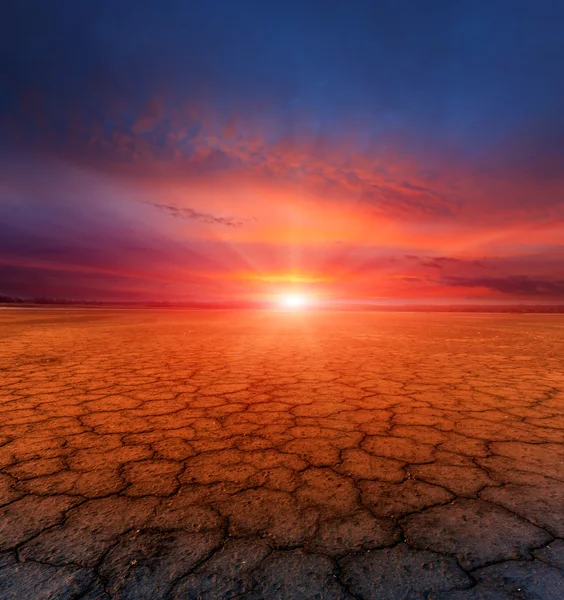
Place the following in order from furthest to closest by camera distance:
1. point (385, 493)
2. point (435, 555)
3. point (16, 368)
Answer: point (16, 368)
point (385, 493)
point (435, 555)

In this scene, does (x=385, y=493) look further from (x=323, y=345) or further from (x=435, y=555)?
(x=323, y=345)

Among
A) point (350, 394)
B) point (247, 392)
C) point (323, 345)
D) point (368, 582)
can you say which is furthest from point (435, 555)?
point (323, 345)

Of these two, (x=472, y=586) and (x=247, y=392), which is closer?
(x=472, y=586)

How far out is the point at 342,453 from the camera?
1924 mm

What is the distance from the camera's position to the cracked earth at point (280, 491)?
41.3 inches

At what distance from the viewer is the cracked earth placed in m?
1.05

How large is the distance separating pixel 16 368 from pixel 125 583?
4.07 metres

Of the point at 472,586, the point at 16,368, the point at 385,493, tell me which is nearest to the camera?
the point at 472,586

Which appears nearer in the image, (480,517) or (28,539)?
(28,539)

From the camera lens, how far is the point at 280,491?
154cm

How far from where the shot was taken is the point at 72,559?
1.12 m

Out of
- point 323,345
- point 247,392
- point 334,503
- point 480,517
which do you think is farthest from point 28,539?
point 323,345

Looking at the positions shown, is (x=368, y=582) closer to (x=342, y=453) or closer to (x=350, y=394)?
(x=342, y=453)

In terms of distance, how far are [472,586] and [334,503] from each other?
21.5 inches
